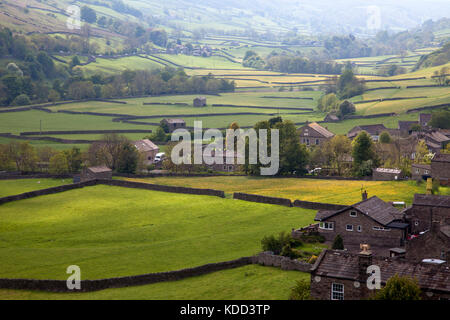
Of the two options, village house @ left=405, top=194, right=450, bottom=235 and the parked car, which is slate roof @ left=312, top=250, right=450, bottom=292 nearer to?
village house @ left=405, top=194, right=450, bottom=235

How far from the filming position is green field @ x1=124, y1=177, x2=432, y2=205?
193 feet

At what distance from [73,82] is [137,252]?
108 meters

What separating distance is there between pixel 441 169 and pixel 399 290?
4028 centimetres

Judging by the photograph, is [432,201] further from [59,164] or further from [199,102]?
[199,102]

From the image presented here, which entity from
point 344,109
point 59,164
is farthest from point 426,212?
point 344,109

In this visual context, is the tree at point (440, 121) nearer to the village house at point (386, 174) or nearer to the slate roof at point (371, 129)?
the slate roof at point (371, 129)

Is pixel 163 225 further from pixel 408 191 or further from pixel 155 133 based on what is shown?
pixel 155 133

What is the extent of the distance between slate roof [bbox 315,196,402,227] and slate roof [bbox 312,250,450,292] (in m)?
14.8

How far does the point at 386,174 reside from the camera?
228ft

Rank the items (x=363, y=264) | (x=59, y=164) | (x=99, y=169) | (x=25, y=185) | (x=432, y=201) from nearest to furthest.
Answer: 1. (x=363, y=264)
2. (x=432, y=201)
3. (x=25, y=185)
4. (x=99, y=169)
5. (x=59, y=164)

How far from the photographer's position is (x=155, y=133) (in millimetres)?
100000

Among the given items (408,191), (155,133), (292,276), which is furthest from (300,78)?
(292,276)

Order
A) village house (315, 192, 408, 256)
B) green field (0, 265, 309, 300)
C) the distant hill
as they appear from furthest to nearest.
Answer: the distant hill
village house (315, 192, 408, 256)
green field (0, 265, 309, 300)

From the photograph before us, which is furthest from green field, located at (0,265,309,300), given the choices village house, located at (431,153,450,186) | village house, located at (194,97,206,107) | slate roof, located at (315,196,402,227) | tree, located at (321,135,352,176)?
village house, located at (194,97,206,107)
